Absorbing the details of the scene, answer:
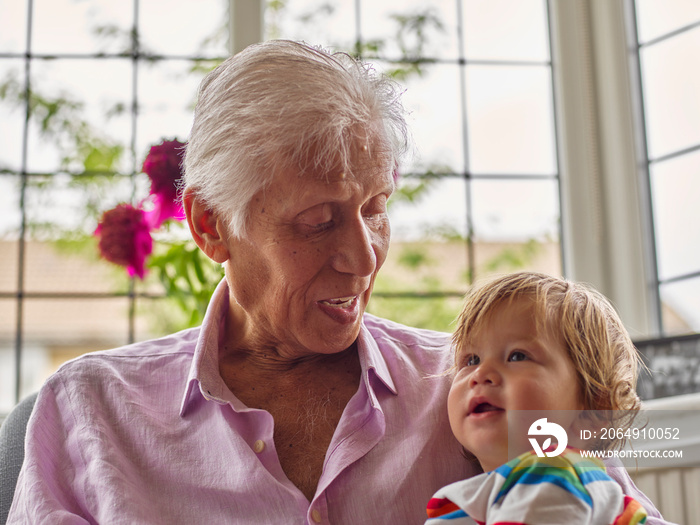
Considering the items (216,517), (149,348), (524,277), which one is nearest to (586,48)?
(524,277)

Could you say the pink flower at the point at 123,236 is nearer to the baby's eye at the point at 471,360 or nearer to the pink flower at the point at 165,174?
the pink flower at the point at 165,174

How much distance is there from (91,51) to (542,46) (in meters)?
1.63

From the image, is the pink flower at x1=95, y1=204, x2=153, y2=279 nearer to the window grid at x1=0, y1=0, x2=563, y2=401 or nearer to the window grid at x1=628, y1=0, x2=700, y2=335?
the window grid at x1=0, y1=0, x2=563, y2=401

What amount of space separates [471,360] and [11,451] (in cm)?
90

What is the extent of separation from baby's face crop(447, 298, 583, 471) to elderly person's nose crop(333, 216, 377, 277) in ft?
0.81

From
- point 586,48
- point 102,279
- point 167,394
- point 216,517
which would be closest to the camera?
point 216,517

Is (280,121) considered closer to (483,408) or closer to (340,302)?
(340,302)

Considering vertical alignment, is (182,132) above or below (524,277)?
above

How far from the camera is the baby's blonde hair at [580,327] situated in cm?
122

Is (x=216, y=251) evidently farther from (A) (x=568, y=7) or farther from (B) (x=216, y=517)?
(A) (x=568, y=7)

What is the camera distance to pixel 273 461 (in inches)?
52.1

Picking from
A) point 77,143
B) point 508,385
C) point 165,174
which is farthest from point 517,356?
point 77,143

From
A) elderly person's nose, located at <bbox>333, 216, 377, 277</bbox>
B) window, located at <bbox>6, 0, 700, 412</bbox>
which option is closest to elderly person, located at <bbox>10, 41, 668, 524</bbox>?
elderly person's nose, located at <bbox>333, 216, 377, 277</bbox>

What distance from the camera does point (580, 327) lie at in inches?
48.9
